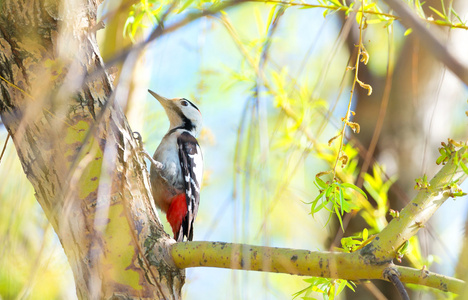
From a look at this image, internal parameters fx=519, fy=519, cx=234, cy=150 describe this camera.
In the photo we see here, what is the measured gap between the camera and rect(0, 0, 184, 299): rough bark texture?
164cm

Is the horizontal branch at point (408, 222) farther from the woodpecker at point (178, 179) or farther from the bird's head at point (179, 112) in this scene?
the bird's head at point (179, 112)

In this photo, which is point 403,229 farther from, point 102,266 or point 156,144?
point 156,144

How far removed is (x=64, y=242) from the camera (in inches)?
67.0

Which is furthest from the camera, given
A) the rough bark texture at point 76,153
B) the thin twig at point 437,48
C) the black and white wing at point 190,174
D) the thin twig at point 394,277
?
the black and white wing at point 190,174

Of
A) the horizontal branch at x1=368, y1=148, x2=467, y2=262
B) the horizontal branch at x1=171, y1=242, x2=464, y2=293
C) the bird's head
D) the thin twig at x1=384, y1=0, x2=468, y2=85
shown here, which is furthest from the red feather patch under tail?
the thin twig at x1=384, y1=0, x2=468, y2=85

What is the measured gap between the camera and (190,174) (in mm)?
3217

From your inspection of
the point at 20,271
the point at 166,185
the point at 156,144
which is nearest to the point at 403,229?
the point at 20,271

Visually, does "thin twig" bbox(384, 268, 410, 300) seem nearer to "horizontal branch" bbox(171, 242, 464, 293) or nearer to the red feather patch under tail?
"horizontal branch" bbox(171, 242, 464, 293)

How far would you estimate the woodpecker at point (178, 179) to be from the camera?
307 centimetres

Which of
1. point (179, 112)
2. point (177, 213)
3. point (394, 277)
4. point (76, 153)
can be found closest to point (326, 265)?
point (394, 277)

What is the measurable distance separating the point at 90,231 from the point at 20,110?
0.45m

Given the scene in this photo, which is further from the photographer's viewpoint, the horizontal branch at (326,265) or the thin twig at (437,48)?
the horizontal branch at (326,265)

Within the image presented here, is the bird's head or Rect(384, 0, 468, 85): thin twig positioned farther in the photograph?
the bird's head

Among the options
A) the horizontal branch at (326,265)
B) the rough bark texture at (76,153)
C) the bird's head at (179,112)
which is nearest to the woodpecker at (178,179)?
the bird's head at (179,112)
